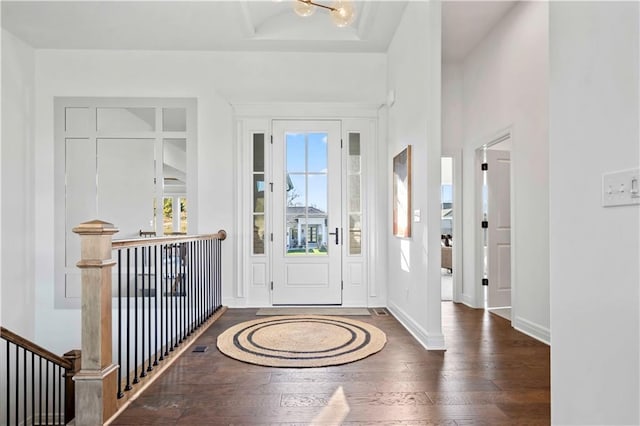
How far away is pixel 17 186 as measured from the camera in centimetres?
418

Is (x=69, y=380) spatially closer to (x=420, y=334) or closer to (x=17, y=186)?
(x=17, y=186)

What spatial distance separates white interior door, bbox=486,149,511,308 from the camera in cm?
446

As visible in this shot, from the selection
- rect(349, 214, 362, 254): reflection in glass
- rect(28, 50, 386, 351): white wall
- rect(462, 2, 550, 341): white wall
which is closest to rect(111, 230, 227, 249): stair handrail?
rect(28, 50, 386, 351): white wall

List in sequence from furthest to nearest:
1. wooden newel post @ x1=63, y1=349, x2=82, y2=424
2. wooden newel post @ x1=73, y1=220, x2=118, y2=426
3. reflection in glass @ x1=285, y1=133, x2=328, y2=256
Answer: reflection in glass @ x1=285, y1=133, x2=328, y2=256 → wooden newel post @ x1=63, y1=349, x2=82, y2=424 → wooden newel post @ x1=73, y1=220, x2=118, y2=426

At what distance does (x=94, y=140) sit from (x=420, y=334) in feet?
13.9

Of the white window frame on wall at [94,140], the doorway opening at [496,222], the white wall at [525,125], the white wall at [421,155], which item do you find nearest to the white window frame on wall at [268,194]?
the white window frame on wall at [94,140]

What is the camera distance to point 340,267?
4648mm

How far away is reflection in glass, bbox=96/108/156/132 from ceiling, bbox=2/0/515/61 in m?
0.73

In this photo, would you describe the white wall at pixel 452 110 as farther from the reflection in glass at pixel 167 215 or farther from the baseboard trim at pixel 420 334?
the reflection in glass at pixel 167 215

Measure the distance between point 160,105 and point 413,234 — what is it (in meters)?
3.34

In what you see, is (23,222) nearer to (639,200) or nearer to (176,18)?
(176,18)

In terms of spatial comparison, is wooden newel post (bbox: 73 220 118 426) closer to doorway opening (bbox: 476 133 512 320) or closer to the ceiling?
the ceiling

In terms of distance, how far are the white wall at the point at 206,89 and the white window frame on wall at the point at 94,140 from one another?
0.22 ft

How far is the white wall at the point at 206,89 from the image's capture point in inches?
174
